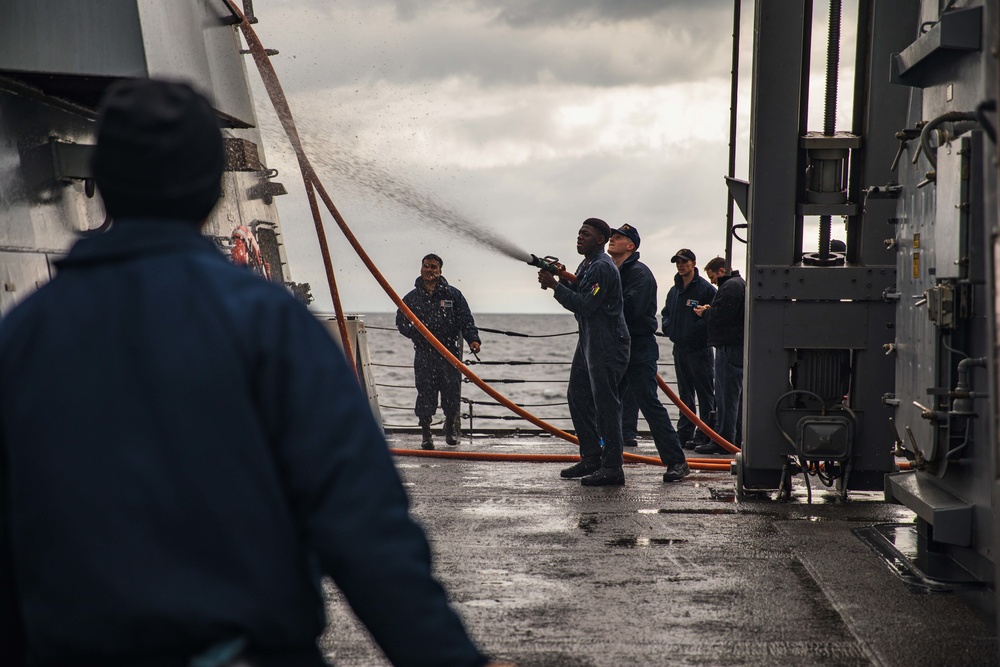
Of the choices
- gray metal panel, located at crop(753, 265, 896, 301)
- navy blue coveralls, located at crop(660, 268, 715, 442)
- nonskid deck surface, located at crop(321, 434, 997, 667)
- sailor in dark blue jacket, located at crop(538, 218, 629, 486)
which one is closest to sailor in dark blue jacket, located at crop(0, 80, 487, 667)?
nonskid deck surface, located at crop(321, 434, 997, 667)

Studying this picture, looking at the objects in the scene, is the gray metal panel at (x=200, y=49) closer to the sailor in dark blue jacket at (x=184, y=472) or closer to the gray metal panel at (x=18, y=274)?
the gray metal panel at (x=18, y=274)

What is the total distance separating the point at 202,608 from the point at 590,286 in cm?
678

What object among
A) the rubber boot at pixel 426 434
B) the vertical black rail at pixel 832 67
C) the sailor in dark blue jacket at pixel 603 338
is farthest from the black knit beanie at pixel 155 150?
the rubber boot at pixel 426 434

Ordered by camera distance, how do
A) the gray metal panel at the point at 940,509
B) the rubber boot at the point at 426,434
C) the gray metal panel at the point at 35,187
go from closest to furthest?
the gray metal panel at the point at 940,509 → the gray metal panel at the point at 35,187 → the rubber boot at the point at 426,434

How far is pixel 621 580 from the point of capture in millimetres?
5082

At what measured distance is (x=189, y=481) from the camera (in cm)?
148

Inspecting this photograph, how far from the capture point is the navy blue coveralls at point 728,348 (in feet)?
30.8

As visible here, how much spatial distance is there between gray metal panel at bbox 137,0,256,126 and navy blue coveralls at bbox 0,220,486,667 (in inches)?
151

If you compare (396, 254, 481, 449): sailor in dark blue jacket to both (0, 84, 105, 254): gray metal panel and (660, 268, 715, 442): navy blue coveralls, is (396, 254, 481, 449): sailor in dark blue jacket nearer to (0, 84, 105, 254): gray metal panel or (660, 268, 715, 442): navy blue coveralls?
(660, 268, 715, 442): navy blue coveralls

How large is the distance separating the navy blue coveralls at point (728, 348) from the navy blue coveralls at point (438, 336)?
97.2 inches

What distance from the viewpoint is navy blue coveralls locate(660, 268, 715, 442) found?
35.7 feet

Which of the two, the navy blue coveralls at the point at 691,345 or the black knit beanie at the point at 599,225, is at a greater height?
the black knit beanie at the point at 599,225

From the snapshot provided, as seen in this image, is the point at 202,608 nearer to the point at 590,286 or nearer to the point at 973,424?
the point at 973,424

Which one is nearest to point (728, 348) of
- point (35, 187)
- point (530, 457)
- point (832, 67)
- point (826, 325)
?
point (530, 457)
